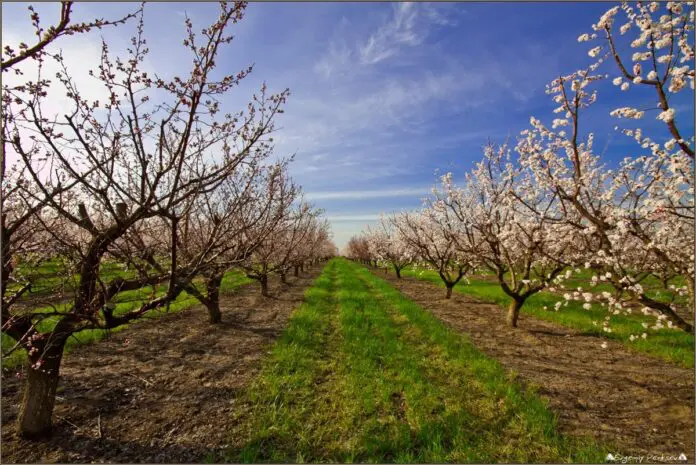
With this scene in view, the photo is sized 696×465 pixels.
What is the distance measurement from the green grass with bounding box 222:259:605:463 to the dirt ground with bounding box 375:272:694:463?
0.57 metres

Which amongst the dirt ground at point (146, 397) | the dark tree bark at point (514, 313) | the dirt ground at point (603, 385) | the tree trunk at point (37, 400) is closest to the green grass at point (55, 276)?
the tree trunk at point (37, 400)

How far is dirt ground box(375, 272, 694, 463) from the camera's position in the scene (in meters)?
4.72

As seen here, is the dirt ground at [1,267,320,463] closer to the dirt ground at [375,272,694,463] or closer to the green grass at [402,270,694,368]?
the dirt ground at [375,272,694,463]

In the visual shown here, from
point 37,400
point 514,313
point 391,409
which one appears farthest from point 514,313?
point 37,400

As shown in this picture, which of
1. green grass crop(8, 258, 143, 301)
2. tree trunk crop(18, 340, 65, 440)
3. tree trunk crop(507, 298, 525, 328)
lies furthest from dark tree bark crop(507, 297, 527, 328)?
tree trunk crop(18, 340, 65, 440)

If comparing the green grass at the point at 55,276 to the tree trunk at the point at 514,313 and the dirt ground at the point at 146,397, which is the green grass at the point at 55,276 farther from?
the tree trunk at the point at 514,313

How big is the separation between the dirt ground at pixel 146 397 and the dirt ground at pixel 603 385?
5.99m

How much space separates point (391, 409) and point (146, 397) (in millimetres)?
4609

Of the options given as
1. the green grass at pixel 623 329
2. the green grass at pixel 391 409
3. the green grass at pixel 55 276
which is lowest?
the green grass at pixel 391 409

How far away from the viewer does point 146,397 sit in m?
→ 5.79

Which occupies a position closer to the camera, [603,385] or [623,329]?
[603,385]

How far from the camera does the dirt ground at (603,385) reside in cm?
472

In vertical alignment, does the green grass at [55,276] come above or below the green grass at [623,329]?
above

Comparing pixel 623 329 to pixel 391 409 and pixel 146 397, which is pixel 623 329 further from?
pixel 146 397
